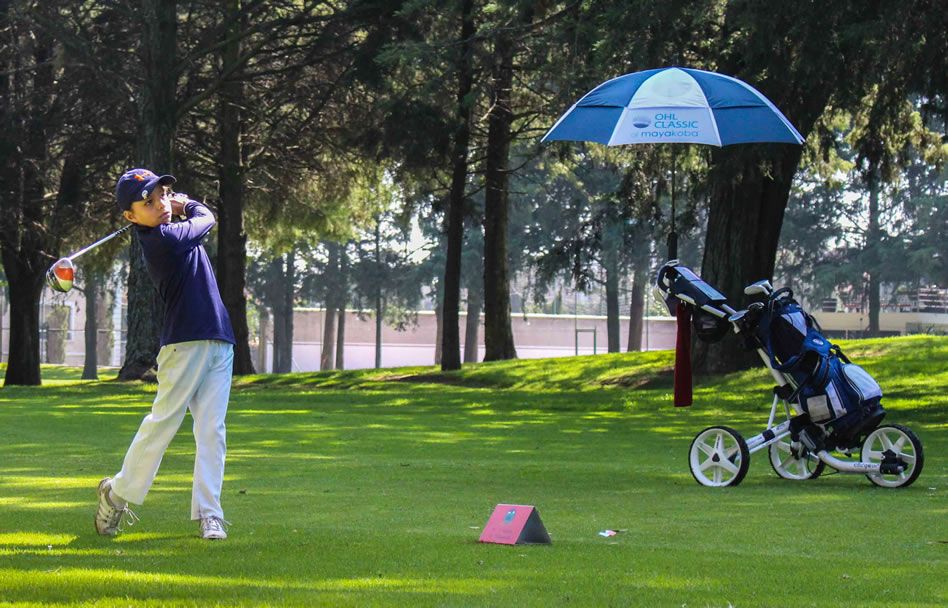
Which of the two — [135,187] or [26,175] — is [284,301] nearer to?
[26,175]

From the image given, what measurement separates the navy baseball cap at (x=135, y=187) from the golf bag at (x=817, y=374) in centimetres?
509

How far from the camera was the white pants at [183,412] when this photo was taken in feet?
22.5

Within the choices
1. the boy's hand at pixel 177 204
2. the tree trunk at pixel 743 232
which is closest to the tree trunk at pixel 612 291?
the tree trunk at pixel 743 232

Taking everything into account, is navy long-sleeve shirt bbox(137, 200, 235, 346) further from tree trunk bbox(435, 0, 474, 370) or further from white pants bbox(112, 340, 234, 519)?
tree trunk bbox(435, 0, 474, 370)

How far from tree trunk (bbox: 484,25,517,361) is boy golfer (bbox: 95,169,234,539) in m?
22.6

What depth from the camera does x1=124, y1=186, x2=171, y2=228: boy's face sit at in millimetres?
6949

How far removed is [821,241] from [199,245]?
57782 mm

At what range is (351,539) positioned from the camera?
6.74 metres

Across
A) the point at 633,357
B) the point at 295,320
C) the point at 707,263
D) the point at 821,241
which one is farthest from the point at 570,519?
the point at 295,320

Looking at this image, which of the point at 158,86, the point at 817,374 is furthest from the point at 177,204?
the point at 158,86

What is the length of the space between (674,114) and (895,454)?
11.7 ft

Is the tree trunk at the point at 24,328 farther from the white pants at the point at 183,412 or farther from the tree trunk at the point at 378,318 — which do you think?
the tree trunk at the point at 378,318

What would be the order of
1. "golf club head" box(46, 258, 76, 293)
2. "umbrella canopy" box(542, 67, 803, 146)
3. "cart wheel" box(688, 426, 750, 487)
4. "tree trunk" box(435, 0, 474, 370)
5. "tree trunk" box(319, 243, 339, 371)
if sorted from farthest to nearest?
"tree trunk" box(319, 243, 339, 371), "tree trunk" box(435, 0, 474, 370), "umbrella canopy" box(542, 67, 803, 146), "cart wheel" box(688, 426, 750, 487), "golf club head" box(46, 258, 76, 293)

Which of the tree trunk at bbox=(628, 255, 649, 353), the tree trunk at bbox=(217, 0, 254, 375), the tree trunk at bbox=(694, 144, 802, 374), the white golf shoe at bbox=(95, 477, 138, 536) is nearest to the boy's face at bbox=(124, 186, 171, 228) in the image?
the white golf shoe at bbox=(95, 477, 138, 536)
